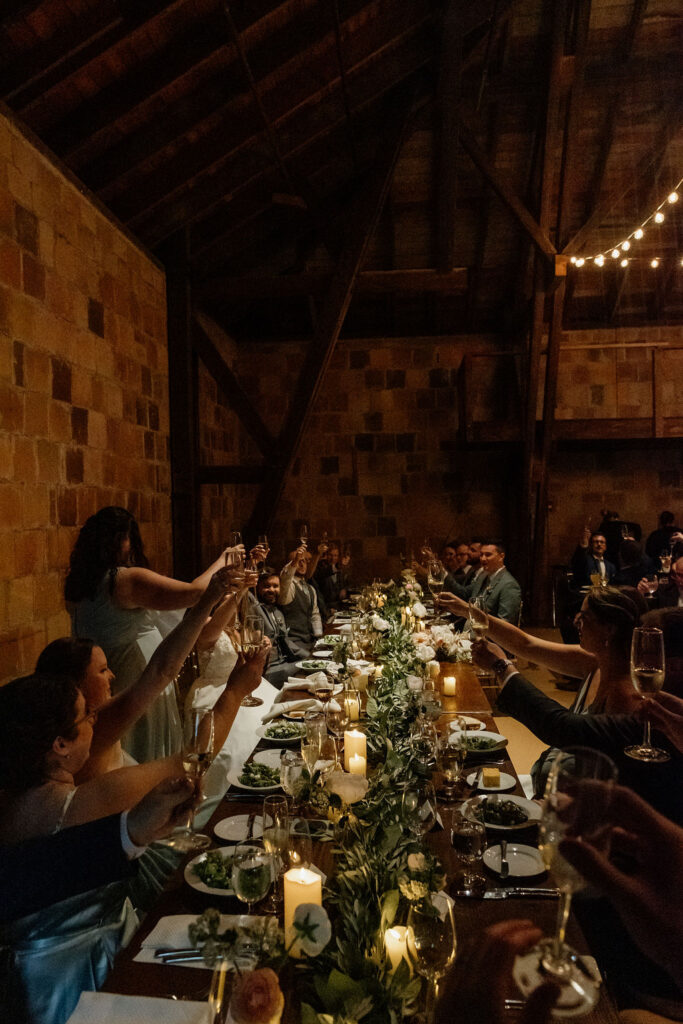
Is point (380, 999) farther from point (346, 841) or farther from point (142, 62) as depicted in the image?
point (142, 62)

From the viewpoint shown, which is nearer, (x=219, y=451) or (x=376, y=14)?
(x=376, y=14)

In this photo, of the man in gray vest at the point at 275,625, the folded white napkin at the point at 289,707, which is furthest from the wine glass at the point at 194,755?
the man in gray vest at the point at 275,625

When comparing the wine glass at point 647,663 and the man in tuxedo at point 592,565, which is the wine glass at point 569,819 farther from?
the man in tuxedo at point 592,565

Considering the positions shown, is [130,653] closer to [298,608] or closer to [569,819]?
[298,608]

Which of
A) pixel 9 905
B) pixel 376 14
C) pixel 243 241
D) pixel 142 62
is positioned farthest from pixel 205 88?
pixel 9 905

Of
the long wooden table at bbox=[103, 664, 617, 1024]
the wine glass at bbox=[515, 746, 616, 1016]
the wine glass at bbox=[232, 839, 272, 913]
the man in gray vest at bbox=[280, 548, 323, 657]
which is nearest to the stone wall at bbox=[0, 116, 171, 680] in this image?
the man in gray vest at bbox=[280, 548, 323, 657]

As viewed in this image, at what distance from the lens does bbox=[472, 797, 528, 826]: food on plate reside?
71.3 inches

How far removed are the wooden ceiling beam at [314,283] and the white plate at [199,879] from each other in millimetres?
5483

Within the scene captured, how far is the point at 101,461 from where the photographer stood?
486 cm

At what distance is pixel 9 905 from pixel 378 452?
29.3 feet

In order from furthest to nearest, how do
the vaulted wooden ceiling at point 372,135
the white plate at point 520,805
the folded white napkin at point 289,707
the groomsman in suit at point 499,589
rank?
the groomsman in suit at point 499,589, the vaulted wooden ceiling at point 372,135, the folded white napkin at point 289,707, the white plate at point 520,805

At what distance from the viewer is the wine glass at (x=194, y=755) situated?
126 cm

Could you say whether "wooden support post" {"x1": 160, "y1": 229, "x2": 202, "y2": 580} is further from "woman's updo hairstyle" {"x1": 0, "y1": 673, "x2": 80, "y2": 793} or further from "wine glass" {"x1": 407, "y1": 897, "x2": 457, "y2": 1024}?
"wine glass" {"x1": 407, "y1": 897, "x2": 457, "y2": 1024}

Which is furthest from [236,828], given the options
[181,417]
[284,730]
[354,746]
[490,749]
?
[181,417]
